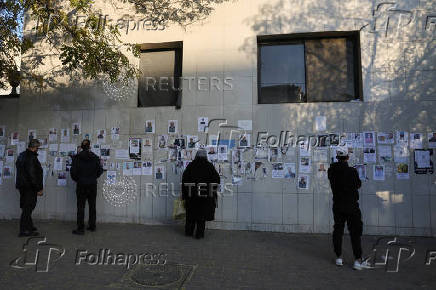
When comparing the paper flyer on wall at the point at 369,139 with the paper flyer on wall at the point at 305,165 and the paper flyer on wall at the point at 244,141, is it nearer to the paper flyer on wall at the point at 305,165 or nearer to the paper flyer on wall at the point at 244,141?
the paper flyer on wall at the point at 305,165

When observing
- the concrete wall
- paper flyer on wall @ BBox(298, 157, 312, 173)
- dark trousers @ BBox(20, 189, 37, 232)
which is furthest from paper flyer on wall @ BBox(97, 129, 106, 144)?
paper flyer on wall @ BBox(298, 157, 312, 173)

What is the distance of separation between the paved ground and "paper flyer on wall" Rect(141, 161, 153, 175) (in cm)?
142

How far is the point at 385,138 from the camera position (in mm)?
6152

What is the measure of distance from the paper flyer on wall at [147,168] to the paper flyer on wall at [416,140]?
220 inches

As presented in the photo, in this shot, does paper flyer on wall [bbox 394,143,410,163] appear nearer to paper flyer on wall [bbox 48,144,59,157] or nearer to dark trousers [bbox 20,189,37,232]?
dark trousers [bbox 20,189,37,232]

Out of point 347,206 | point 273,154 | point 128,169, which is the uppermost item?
point 273,154

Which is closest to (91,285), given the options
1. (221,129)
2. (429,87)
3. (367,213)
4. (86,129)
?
(221,129)

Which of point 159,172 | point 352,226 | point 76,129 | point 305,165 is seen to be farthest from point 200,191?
point 76,129

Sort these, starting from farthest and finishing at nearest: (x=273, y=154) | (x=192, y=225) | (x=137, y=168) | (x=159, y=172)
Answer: (x=137, y=168)
(x=159, y=172)
(x=273, y=154)
(x=192, y=225)

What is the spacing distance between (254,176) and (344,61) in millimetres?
3302

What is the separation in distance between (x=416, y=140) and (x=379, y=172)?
0.99 meters

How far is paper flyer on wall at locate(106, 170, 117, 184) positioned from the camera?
22.9ft

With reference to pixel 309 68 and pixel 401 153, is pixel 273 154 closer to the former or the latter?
pixel 309 68

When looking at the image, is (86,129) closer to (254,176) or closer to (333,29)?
(254,176)
